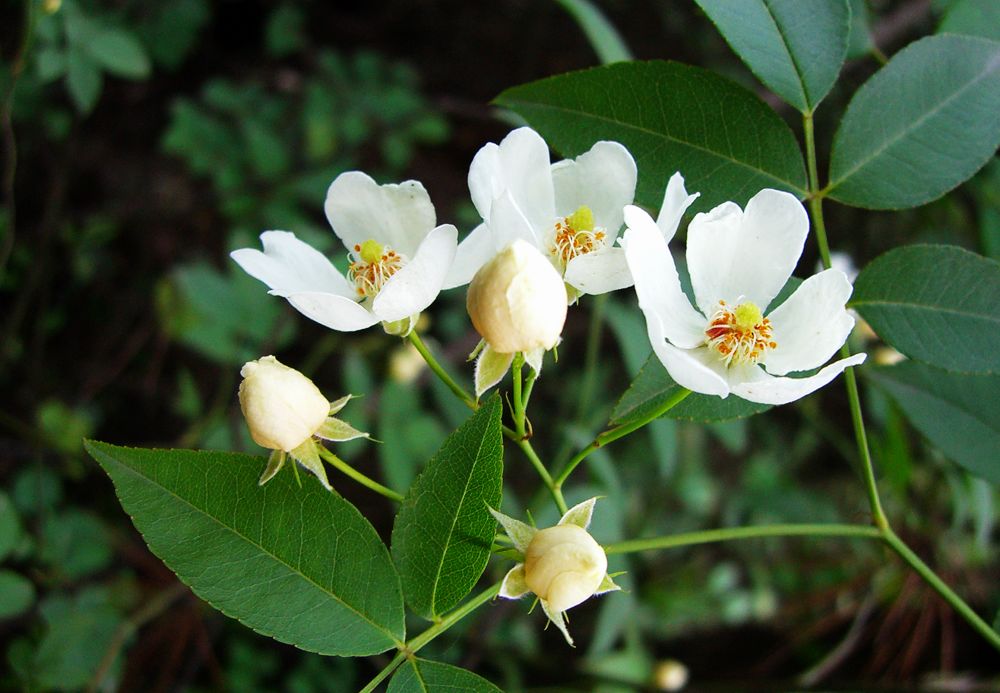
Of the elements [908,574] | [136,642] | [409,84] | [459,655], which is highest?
[409,84]

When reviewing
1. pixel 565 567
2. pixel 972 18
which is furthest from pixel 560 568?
pixel 972 18

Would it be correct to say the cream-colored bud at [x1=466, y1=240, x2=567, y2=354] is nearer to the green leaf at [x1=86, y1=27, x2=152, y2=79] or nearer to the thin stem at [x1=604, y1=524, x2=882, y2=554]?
the thin stem at [x1=604, y1=524, x2=882, y2=554]

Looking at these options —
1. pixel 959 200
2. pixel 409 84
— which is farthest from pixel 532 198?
pixel 959 200

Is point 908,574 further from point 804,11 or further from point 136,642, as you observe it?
point 136,642

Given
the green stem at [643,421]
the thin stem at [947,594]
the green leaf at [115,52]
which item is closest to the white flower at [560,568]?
the green stem at [643,421]

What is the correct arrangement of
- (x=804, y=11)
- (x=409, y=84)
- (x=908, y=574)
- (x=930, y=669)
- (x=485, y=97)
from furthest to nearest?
(x=485, y=97)
(x=409, y=84)
(x=930, y=669)
(x=908, y=574)
(x=804, y=11)

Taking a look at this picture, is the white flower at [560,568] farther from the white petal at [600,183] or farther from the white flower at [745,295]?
the white petal at [600,183]

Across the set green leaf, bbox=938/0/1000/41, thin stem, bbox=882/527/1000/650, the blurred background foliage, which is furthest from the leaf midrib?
green leaf, bbox=938/0/1000/41
